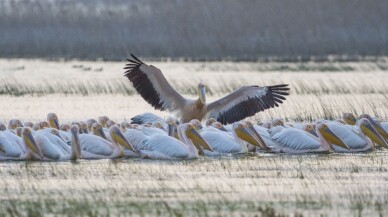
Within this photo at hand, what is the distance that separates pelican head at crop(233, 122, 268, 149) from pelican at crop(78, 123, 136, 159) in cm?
104

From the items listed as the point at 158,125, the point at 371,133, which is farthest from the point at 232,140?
the point at 371,133

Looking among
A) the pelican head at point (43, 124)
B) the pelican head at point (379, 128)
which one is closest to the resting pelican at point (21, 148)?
the pelican head at point (43, 124)

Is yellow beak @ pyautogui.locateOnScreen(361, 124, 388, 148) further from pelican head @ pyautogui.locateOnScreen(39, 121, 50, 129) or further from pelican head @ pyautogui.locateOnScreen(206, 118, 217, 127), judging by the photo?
pelican head @ pyautogui.locateOnScreen(39, 121, 50, 129)

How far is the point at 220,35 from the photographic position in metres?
28.8

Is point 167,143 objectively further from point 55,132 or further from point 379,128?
point 379,128

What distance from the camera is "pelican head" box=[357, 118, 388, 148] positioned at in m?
13.3

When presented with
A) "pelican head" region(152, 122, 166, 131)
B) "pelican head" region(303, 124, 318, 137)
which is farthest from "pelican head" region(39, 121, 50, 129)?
"pelican head" region(303, 124, 318, 137)

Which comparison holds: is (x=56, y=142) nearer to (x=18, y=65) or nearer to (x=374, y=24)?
(x=18, y=65)

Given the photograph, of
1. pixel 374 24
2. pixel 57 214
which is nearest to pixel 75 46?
pixel 374 24

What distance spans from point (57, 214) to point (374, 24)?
20312mm

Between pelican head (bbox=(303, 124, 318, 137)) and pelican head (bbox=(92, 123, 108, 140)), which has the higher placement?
pelican head (bbox=(303, 124, 318, 137))

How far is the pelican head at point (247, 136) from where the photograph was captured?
13.0m

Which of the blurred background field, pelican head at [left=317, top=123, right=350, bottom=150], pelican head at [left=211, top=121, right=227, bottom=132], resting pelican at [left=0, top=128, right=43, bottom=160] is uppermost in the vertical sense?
pelican head at [left=317, top=123, right=350, bottom=150]

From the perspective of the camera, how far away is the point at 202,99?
575 inches
